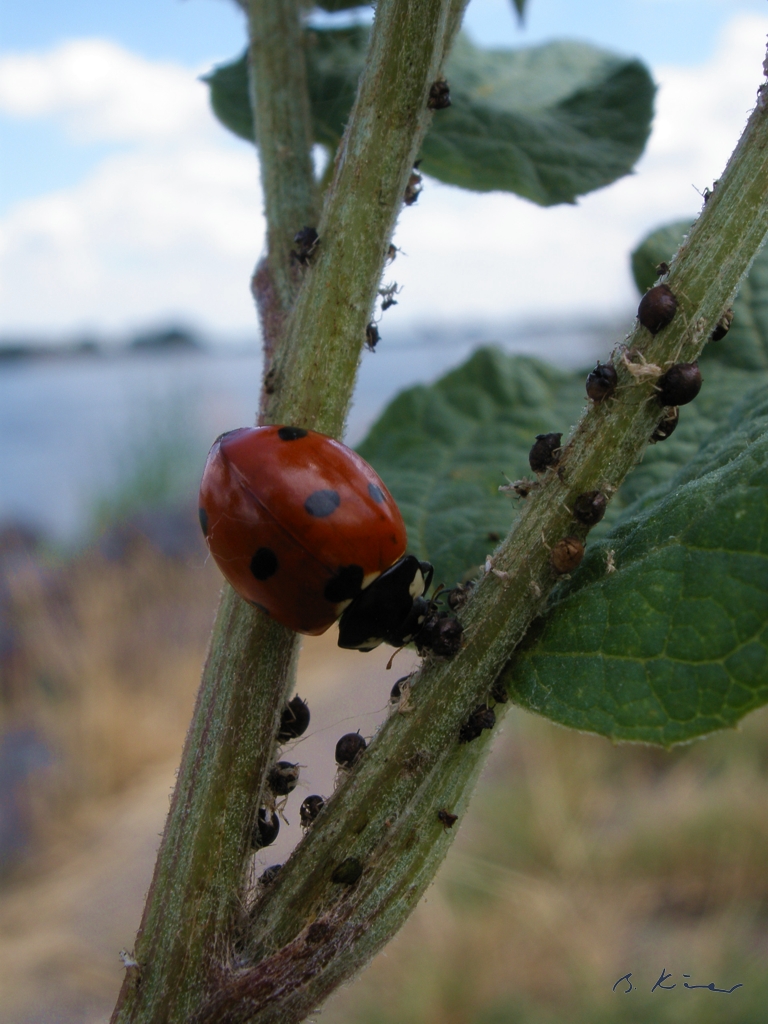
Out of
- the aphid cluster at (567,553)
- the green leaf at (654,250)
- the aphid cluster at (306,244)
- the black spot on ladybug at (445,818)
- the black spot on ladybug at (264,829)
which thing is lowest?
the black spot on ladybug at (264,829)

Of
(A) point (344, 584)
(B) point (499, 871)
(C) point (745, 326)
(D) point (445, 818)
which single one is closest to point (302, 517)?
(A) point (344, 584)

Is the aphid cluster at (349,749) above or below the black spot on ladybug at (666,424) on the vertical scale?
below

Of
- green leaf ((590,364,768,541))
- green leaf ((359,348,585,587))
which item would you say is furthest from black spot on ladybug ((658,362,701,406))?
green leaf ((359,348,585,587))

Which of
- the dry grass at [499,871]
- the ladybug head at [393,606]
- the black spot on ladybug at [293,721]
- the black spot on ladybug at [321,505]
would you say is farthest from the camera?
the dry grass at [499,871]

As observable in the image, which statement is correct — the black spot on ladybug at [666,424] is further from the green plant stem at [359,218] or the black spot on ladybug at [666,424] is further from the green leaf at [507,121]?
the green leaf at [507,121]

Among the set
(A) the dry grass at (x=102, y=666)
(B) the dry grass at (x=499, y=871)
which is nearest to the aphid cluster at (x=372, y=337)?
(B) the dry grass at (x=499, y=871)

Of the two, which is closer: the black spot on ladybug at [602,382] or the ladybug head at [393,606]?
the black spot on ladybug at [602,382]

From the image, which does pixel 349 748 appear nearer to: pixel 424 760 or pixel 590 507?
pixel 424 760
